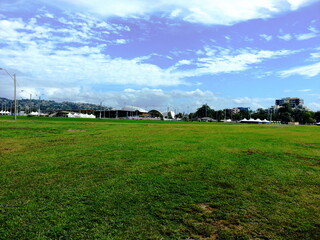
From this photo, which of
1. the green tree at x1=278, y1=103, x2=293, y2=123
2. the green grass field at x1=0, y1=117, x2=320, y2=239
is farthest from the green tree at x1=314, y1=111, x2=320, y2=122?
the green grass field at x1=0, y1=117, x2=320, y2=239

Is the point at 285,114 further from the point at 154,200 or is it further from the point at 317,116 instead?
the point at 154,200

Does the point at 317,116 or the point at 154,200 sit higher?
the point at 317,116

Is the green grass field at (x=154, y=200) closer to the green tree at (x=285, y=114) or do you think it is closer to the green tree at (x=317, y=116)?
the green tree at (x=285, y=114)

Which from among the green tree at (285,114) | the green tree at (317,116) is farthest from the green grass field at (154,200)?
the green tree at (317,116)

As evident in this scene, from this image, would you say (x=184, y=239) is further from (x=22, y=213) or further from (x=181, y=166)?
(x=181, y=166)

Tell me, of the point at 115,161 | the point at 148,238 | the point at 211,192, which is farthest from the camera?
the point at 115,161

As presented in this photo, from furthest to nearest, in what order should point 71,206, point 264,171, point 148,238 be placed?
point 264,171
point 71,206
point 148,238

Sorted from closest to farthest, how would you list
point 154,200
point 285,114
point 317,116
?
1. point 154,200
2. point 285,114
3. point 317,116

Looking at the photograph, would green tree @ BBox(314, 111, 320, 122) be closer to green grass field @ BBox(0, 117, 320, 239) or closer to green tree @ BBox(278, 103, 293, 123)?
green tree @ BBox(278, 103, 293, 123)

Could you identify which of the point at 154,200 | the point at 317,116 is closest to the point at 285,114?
the point at 317,116

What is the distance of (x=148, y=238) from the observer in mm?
4059

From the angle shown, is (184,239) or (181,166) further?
(181,166)

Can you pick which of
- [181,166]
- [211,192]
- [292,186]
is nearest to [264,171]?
[292,186]

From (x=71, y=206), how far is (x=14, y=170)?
3901mm
